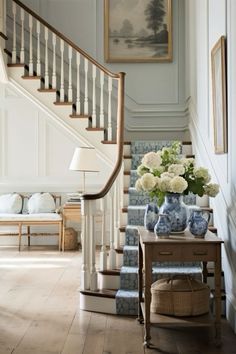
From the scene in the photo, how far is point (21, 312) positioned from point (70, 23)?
5128 millimetres

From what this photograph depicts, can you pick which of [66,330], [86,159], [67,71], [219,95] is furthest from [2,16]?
[66,330]

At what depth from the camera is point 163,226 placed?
151 inches

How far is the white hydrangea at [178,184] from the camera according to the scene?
152 inches

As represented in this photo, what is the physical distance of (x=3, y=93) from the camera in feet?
27.8

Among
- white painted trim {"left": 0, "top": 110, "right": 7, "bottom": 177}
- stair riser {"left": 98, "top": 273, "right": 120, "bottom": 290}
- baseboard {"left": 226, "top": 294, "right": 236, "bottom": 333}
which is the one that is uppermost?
white painted trim {"left": 0, "top": 110, "right": 7, "bottom": 177}

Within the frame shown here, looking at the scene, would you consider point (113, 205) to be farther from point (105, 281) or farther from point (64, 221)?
point (64, 221)

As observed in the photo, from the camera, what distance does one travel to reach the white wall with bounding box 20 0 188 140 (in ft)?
26.7

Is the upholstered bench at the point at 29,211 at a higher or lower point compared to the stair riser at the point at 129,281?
higher

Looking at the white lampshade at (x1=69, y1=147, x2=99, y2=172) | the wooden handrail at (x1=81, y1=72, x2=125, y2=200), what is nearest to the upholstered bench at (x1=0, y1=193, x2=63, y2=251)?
the white lampshade at (x1=69, y1=147, x2=99, y2=172)

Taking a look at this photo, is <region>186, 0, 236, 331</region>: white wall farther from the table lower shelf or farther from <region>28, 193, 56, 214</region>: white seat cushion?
<region>28, 193, 56, 214</region>: white seat cushion

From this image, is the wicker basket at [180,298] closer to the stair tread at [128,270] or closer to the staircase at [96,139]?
the staircase at [96,139]

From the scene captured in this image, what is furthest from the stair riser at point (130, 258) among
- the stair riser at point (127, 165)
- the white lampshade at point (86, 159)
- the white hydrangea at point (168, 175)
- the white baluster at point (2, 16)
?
the white baluster at point (2, 16)

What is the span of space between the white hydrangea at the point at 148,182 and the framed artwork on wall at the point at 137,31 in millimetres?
4565

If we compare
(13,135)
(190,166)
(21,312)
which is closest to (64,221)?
(13,135)
